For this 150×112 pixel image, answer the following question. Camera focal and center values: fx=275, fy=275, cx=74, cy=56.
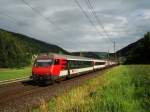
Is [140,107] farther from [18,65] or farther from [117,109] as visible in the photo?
[18,65]

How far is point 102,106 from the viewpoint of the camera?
32.6ft

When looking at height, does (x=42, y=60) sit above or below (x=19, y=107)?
above

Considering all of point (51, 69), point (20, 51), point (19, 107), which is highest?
point (20, 51)

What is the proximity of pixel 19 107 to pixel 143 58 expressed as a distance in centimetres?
9568

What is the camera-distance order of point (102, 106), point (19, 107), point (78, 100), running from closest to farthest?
1. point (102, 106)
2. point (78, 100)
3. point (19, 107)

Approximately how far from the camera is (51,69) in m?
24.2

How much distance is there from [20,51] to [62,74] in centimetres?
7095

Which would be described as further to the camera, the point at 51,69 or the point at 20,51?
the point at 20,51

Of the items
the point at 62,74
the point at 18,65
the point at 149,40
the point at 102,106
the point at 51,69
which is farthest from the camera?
the point at 149,40

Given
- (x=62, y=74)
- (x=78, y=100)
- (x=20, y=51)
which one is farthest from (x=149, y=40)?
(x=78, y=100)

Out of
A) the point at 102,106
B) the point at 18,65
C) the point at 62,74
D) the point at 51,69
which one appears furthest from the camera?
the point at 18,65

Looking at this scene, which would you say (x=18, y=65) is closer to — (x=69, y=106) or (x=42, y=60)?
(x=42, y=60)

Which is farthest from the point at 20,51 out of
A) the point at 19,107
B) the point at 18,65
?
the point at 19,107

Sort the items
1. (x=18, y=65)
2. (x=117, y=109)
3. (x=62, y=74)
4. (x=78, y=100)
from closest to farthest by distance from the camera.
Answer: (x=117, y=109), (x=78, y=100), (x=62, y=74), (x=18, y=65)
